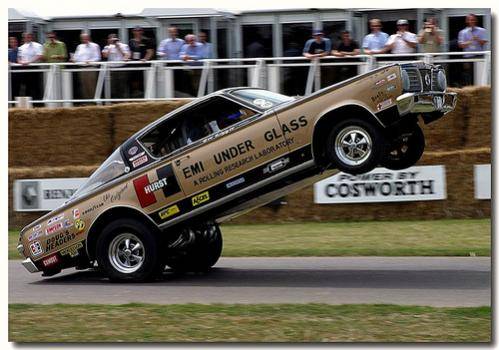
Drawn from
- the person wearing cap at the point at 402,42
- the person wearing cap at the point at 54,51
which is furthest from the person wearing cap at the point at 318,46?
the person wearing cap at the point at 54,51

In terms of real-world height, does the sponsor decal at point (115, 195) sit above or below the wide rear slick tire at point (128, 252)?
above

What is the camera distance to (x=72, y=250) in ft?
38.2

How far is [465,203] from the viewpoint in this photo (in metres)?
16.4

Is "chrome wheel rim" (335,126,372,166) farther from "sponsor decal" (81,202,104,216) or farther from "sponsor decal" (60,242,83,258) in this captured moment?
"sponsor decal" (60,242,83,258)

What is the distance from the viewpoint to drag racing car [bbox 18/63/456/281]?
1057cm

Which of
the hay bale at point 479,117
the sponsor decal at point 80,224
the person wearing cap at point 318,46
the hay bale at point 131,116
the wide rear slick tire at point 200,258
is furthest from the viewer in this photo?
the hay bale at point 131,116

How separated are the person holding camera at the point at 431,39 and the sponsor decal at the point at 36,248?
6.32 meters

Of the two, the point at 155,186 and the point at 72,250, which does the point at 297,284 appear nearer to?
the point at 155,186

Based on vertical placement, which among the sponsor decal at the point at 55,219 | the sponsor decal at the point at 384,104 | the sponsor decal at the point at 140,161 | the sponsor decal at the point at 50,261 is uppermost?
the sponsor decal at the point at 384,104

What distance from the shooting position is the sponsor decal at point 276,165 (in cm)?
1077

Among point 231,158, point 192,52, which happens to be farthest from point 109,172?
point 192,52

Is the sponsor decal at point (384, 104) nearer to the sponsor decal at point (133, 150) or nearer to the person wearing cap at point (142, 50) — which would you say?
the sponsor decal at point (133, 150)

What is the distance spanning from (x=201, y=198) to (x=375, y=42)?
4883 mm
